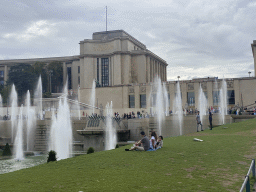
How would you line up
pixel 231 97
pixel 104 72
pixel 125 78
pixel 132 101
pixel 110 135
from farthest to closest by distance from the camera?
pixel 104 72 → pixel 125 78 → pixel 132 101 → pixel 231 97 → pixel 110 135

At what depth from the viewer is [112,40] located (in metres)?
74.4

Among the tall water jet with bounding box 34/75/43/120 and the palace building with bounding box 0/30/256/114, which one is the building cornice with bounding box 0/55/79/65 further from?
the tall water jet with bounding box 34/75/43/120

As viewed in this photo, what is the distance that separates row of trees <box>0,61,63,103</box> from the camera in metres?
77.6

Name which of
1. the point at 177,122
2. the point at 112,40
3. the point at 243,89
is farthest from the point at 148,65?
the point at 177,122

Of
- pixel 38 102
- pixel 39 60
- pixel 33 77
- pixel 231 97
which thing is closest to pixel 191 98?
pixel 231 97

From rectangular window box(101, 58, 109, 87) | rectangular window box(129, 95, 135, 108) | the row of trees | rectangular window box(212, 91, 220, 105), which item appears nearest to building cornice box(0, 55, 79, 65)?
the row of trees

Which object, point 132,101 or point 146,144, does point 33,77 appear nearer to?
point 132,101

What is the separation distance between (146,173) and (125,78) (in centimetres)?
6491

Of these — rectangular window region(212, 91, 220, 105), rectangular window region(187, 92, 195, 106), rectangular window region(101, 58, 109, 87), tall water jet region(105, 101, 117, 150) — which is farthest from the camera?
rectangular window region(101, 58, 109, 87)

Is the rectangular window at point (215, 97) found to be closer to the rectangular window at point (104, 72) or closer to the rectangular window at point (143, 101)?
the rectangular window at point (143, 101)

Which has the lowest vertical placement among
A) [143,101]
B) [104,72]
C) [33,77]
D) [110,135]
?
[110,135]

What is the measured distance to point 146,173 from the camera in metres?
9.18

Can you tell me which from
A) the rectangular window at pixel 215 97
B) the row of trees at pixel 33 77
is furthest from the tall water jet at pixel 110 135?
the row of trees at pixel 33 77

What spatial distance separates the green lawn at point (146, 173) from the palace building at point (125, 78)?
128ft
